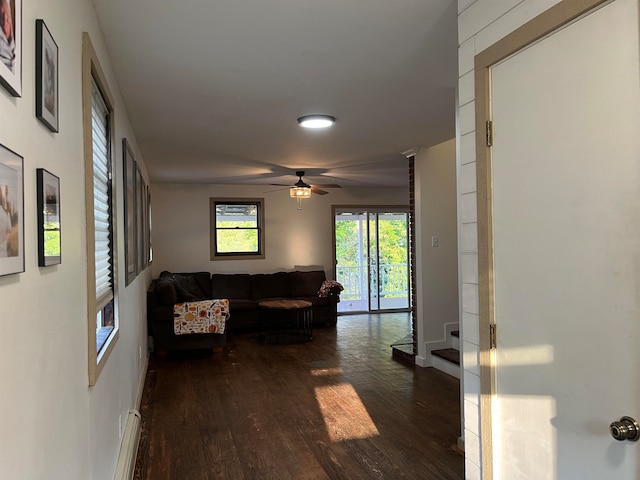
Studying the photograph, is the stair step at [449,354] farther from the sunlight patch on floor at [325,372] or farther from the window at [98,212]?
the window at [98,212]

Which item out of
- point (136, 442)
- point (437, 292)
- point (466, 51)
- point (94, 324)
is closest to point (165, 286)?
point (136, 442)

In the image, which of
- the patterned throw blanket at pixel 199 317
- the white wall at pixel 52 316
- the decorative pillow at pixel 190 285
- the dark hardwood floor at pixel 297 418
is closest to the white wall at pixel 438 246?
the dark hardwood floor at pixel 297 418

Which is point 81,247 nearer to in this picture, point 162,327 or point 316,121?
point 316,121

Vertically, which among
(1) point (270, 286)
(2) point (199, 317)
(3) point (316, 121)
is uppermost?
(3) point (316, 121)

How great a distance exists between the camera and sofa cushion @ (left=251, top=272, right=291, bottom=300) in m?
7.67

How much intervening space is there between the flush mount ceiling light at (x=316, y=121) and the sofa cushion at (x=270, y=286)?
4266 mm

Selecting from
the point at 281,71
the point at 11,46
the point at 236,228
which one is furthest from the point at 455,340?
the point at 11,46

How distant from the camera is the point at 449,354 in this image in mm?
4770

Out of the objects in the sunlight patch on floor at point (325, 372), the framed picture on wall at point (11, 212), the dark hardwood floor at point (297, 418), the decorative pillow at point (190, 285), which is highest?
the framed picture on wall at point (11, 212)

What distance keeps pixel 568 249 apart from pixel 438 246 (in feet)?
12.0

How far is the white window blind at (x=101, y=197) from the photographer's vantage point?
2.11 meters

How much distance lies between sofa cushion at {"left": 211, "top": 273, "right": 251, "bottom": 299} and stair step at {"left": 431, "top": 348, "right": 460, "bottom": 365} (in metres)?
3.65

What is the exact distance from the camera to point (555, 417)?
1.46 meters

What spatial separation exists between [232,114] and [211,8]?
1.59 m
